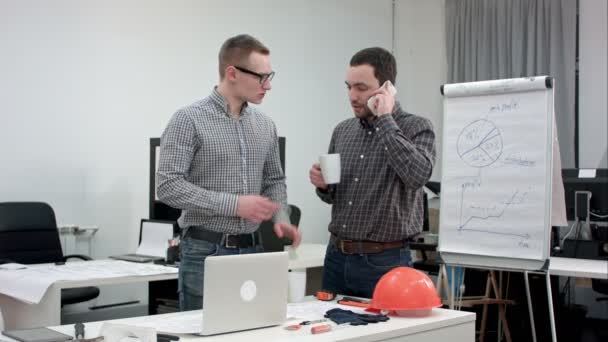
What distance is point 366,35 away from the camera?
21.5 ft

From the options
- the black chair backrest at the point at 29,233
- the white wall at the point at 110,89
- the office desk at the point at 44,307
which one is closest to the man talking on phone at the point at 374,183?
the office desk at the point at 44,307

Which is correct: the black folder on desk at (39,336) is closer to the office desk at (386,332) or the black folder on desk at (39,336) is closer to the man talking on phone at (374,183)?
the office desk at (386,332)

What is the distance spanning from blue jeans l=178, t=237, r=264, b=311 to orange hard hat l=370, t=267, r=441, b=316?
495 millimetres

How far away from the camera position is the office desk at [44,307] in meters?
2.93

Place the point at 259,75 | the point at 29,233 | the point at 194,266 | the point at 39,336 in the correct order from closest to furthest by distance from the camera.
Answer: the point at 39,336 < the point at 194,266 < the point at 259,75 < the point at 29,233

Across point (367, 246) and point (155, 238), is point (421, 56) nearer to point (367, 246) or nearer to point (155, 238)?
point (155, 238)

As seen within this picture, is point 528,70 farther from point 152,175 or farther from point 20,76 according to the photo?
point 20,76

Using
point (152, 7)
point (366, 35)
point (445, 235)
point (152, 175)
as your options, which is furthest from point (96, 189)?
point (366, 35)

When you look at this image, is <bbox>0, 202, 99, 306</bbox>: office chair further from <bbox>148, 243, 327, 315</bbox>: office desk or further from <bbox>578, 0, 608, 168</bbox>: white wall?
<bbox>578, 0, 608, 168</bbox>: white wall

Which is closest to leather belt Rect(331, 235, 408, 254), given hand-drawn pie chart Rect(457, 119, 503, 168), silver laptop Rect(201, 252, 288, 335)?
silver laptop Rect(201, 252, 288, 335)

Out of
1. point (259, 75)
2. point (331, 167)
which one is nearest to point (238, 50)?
point (259, 75)

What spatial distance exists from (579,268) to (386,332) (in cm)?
193

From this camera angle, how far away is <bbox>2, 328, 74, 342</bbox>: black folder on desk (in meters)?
1.65

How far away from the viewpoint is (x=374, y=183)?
240 centimetres
